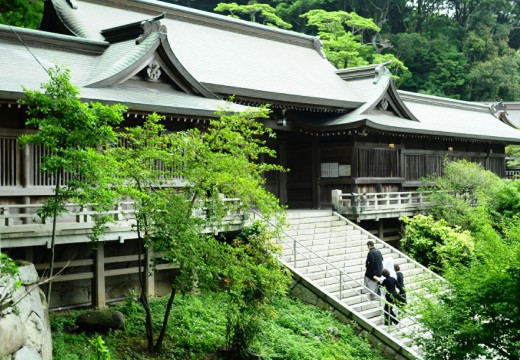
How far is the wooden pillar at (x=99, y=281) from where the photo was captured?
16.5 meters

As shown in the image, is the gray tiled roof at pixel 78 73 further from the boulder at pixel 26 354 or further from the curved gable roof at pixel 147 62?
the boulder at pixel 26 354

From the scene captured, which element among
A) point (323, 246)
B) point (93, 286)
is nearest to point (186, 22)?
point (323, 246)

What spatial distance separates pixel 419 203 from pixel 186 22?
1226 cm

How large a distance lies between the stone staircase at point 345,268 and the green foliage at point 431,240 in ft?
3.68

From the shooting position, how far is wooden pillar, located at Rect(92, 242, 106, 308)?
16.5 meters

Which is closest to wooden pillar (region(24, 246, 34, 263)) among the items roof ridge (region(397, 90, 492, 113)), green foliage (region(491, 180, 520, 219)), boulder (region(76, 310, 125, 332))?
boulder (region(76, 310, 125, 332))

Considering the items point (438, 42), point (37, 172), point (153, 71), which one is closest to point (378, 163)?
point (153, 71)

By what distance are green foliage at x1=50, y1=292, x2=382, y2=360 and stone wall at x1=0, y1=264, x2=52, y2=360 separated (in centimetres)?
113

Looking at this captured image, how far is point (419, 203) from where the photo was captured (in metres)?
26.8

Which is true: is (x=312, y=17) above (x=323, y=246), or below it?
above

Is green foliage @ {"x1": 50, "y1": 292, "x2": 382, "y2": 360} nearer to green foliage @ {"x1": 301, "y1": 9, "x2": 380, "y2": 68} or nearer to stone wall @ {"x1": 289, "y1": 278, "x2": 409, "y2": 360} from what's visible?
stone wall @ {"x1": 289, "y1": 278, "x2": 409, "y2": 360}

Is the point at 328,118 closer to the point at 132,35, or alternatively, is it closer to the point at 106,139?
the point at 132,35

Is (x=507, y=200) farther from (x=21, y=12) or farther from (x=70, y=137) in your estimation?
(x=21, y=12)

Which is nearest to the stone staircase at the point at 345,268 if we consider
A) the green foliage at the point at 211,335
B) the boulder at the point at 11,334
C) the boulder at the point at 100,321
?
the green foliage at the point at 211,335
